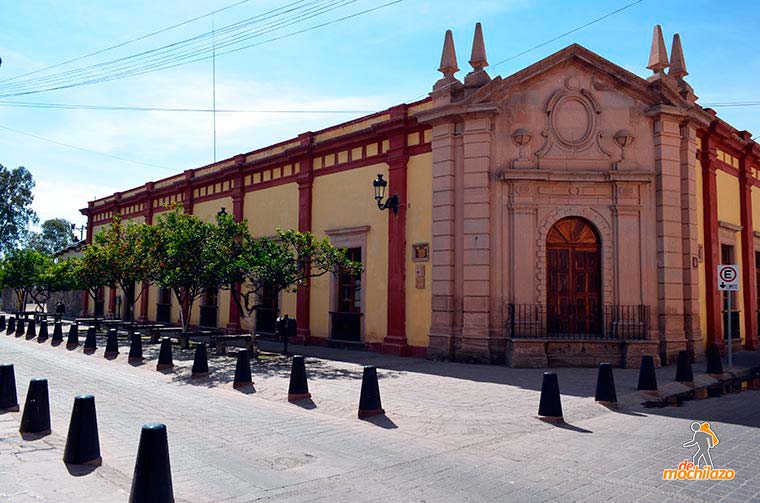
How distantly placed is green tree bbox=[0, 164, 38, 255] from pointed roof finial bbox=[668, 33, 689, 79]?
5593 cm

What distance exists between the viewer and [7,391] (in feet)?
27.7

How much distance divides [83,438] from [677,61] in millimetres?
16607

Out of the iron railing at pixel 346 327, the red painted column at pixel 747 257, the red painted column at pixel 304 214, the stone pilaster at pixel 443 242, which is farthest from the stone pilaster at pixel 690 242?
the red painted column at pixel 304 214

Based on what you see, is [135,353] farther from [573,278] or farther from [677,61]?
[677,61]

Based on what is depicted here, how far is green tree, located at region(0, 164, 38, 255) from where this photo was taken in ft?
173

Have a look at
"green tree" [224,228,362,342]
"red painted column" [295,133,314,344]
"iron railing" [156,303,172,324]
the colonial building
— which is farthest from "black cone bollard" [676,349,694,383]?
"iron railing" [156,303,172,324]

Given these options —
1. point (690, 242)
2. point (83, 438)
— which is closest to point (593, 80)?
point (690, 242)

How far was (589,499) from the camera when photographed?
5.04 m

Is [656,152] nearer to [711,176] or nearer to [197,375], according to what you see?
[711,176]

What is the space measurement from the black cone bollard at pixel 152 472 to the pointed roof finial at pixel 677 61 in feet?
53.1

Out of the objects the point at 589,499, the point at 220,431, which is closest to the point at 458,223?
the point at 220,431

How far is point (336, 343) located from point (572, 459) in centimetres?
1233

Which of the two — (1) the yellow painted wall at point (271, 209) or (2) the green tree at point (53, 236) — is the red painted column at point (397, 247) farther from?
(2) the green tree at point (53, 236)

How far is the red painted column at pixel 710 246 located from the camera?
16.5m
